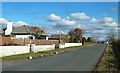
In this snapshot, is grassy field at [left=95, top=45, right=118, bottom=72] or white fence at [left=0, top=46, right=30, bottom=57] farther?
white fence at [left=0, top=46, right=30, bottom=57]

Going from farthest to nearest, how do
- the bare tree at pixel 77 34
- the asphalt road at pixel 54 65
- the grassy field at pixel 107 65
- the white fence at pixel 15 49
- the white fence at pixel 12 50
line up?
the bare tree at pixel 77 34, the white fence at pixel 15 49, the white fence at pixel 12 50, the asphalt road at pixel 54 65, the grassy field at pixel 107 65

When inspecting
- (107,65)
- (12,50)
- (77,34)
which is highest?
(77,34)

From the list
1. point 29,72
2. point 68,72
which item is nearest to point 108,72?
point 68,72

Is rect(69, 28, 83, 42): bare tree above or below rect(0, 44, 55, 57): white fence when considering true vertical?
above

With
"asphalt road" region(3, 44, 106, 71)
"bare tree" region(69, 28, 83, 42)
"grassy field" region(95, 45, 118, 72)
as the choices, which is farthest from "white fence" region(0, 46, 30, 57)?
"bare tree" region(69, 28, 83, 42)

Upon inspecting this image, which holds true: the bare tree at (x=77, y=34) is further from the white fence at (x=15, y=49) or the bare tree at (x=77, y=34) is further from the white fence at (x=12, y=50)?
the white fence at (x=12, y=50)

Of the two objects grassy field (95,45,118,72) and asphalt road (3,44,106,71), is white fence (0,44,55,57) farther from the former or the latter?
grassy field (95,45,118,72)

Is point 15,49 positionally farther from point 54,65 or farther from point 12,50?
point 54,65

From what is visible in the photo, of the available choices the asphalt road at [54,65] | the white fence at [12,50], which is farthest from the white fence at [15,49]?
the asphalt road at [54,65]

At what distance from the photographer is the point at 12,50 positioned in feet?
113

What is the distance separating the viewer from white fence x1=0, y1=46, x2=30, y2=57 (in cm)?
3137

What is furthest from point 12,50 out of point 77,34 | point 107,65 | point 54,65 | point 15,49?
point 77,34

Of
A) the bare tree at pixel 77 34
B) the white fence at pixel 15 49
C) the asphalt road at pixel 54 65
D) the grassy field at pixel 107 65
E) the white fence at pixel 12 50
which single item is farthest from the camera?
the bare tree at pixel 77 34

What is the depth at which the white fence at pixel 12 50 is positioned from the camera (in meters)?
31.4
